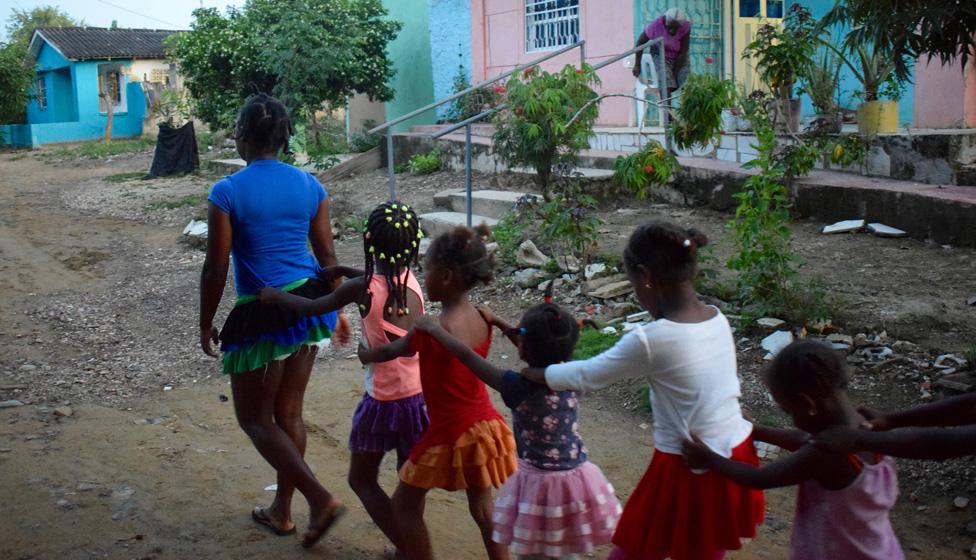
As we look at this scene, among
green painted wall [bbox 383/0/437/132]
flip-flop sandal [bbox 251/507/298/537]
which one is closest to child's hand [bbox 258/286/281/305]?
flip-flop sandal [bbox 251/507/298/537]

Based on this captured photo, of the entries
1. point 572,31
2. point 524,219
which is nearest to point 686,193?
point 524,219

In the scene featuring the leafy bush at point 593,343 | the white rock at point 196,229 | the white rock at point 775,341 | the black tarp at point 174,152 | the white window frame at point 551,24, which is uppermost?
the white window frame at point 551,24

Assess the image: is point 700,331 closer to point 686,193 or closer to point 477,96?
point 686,193

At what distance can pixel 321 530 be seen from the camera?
11.7 feet

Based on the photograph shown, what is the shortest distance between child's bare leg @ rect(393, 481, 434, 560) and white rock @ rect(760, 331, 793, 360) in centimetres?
295

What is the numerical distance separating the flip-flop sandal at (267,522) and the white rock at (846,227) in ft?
17.2

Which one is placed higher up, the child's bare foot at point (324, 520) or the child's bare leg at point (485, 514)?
the child's bare leg at point (485, 514)

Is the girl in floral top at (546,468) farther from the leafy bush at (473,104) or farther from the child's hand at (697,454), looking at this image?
the leafy bush at (473,104)

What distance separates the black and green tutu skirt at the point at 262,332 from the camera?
3.56 m

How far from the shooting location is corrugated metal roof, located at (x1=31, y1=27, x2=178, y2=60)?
33.2 meters

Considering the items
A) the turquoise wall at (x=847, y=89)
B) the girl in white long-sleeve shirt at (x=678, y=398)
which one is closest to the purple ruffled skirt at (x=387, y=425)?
the girl in white long-sleeve shirt at (x=678, y=398)

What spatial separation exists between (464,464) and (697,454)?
83 cm

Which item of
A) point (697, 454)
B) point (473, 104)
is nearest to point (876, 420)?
point (697, 454)

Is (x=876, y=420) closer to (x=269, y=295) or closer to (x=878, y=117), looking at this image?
(x=269, y=295)
